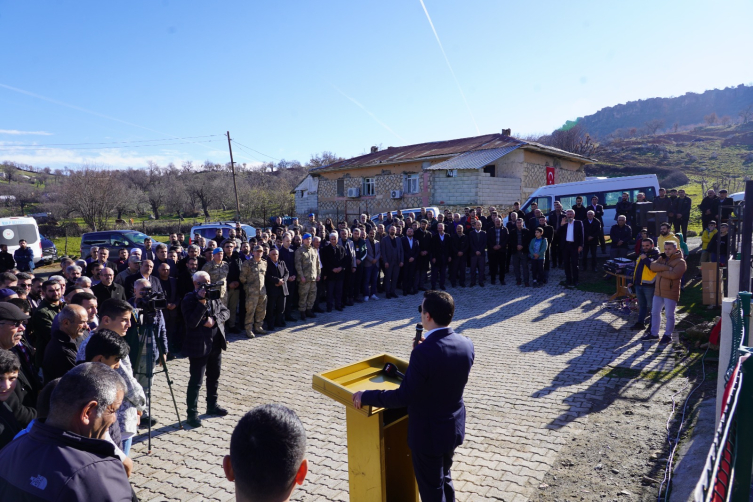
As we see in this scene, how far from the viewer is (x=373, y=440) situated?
3434mm

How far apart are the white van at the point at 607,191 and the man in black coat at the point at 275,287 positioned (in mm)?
12073

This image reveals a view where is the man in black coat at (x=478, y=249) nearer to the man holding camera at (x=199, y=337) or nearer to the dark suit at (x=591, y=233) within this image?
the dark suit at (x=591, y=233)

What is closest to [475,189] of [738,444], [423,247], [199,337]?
[423,247]

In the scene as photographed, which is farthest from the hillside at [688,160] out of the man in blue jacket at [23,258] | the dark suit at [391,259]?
the man in blue jacket at [23,258]

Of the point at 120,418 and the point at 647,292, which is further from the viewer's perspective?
the point at 647,292

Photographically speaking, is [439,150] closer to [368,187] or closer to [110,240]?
[368,187]

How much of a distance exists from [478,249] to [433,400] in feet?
35.5

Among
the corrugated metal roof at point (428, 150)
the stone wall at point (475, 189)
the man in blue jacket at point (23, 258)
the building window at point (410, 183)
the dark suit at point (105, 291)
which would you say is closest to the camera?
the dark suit at point (105, 291)

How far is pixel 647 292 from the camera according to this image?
9.09 meters

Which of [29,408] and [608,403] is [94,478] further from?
[608,403]

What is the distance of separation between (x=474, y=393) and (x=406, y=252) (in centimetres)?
687

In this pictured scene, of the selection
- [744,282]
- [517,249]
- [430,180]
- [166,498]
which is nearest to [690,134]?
[430,180]

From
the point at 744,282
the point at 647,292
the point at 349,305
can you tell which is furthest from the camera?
the point at 349,305

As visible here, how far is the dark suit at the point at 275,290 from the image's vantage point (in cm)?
1016
